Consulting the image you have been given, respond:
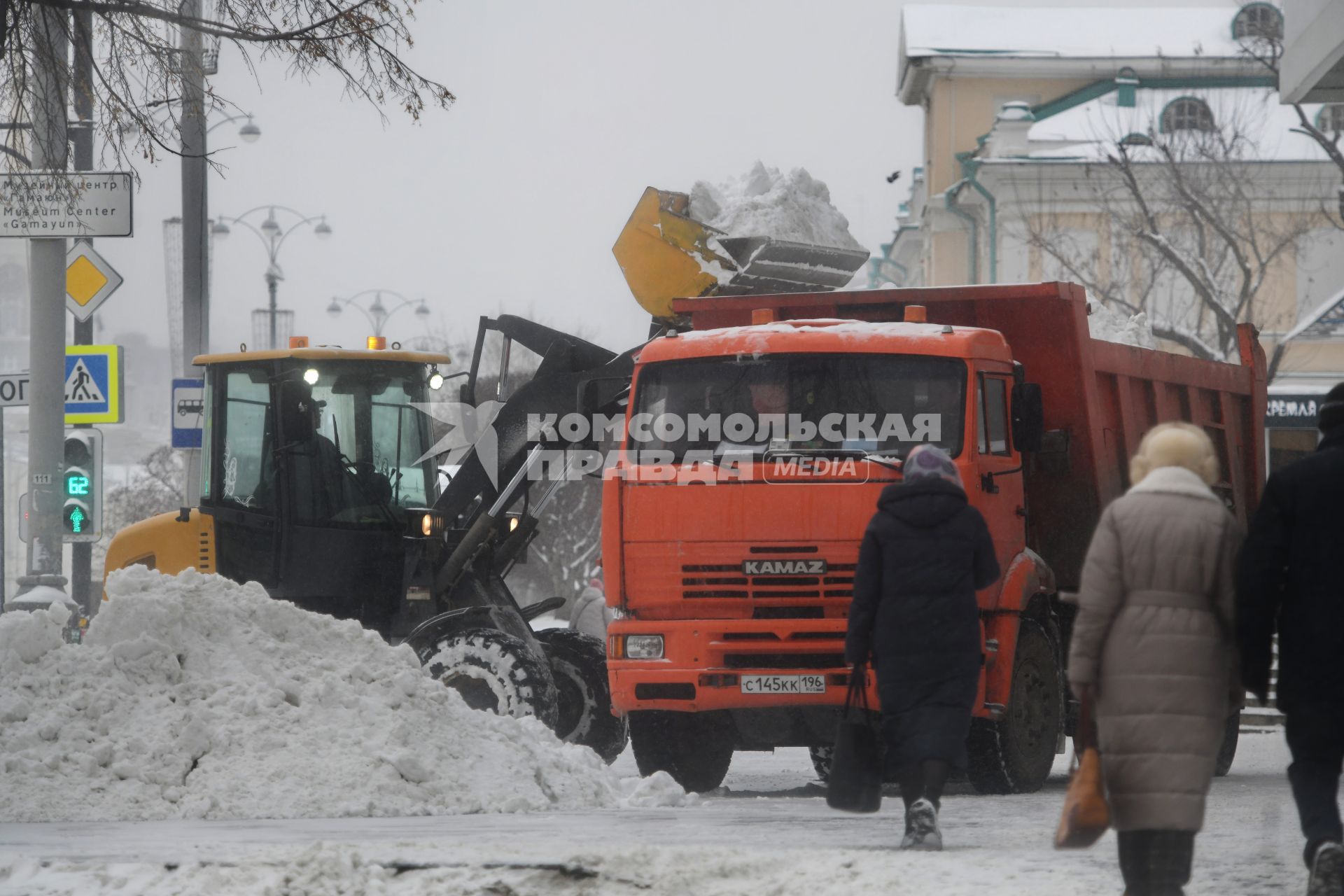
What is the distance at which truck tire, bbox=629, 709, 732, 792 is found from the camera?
38.1 feet

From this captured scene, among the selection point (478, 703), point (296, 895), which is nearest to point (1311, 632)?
point (296, 895)

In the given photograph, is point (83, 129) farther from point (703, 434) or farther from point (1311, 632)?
point (1311, 632)

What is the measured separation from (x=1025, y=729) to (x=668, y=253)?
4.15m

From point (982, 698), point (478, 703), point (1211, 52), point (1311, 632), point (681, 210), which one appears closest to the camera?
point (1311, 632)

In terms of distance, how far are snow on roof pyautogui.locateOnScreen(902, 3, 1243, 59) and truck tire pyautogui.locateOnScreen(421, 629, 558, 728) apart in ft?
171

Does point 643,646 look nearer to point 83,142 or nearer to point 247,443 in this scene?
point 247,443

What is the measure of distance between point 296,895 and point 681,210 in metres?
7.59

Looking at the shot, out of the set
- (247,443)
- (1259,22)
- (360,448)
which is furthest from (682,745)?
(1259,22)

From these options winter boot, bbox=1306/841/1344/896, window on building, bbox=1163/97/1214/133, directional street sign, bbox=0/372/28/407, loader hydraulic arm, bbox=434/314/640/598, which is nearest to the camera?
winter boot, bbox=1306/841/1344/896

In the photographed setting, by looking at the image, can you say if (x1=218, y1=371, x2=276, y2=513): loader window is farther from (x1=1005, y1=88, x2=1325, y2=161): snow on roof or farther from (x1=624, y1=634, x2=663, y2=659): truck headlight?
(x1=1005, y1=88, x2=1325, y2=161): snow on roof

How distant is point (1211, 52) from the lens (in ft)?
208

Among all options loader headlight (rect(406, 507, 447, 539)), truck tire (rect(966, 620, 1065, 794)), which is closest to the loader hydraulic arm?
loader headlight (rect(406, 507, 447, 539))

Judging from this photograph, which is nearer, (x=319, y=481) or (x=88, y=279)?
(x=319, y=481)

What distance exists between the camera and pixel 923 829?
8.00 m
